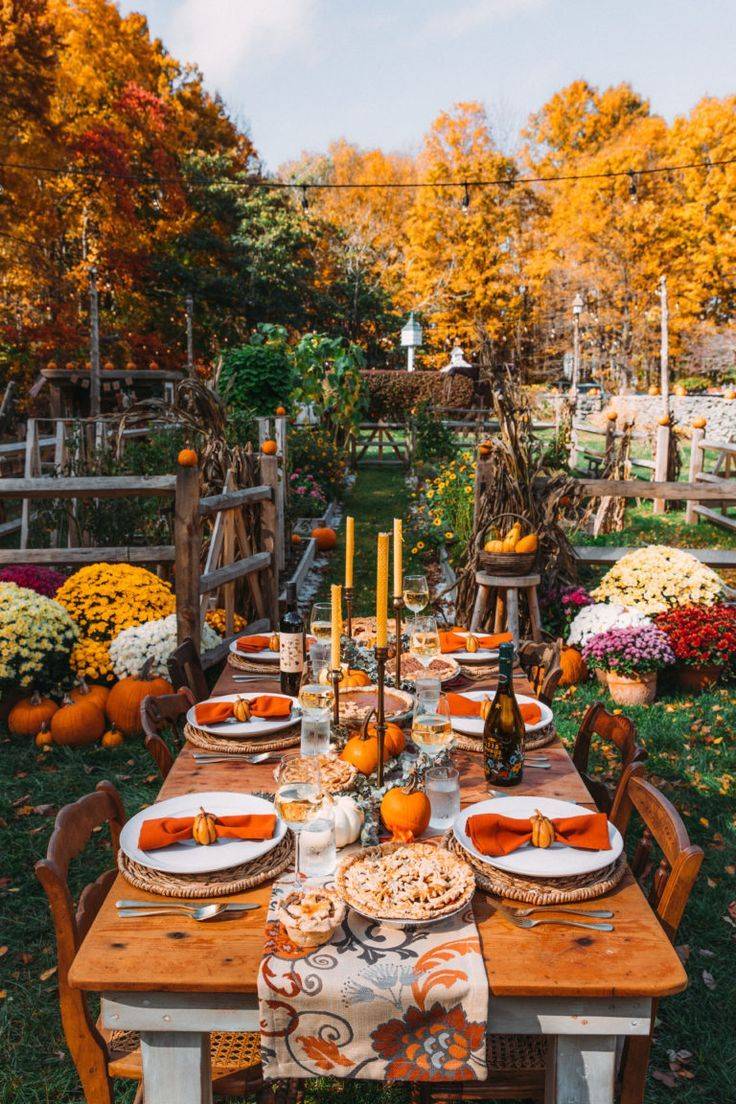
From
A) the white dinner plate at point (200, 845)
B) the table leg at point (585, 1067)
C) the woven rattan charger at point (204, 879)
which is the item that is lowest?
the table leg at point (585, 1067)

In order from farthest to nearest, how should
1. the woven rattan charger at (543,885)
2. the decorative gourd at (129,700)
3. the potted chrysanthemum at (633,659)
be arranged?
the potted chrysanthemum at (633,659) → the decorative gourd at (129,700) → the woven rattan charger at (543,885)

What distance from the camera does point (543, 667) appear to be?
3791mm

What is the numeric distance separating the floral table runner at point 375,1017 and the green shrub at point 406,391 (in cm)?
2345

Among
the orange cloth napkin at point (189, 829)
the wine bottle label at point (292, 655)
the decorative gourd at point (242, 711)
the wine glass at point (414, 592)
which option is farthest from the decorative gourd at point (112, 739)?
the orange cloth napkin at point (189, 829)

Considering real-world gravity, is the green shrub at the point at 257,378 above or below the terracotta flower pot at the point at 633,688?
above

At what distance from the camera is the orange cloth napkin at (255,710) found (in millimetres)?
2943

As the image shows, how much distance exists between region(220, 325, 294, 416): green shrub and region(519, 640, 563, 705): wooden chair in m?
8.91

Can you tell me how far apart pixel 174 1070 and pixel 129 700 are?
3.80 meters

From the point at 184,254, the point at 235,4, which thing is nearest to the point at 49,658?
the point at 235,4

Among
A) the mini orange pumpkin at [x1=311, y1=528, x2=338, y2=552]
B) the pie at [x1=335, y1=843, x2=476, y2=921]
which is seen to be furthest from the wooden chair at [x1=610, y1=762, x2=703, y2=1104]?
the mini orange pumpkin at [x1=311, y1=528, x2=338, y2=552]

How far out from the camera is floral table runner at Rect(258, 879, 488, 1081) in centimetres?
161

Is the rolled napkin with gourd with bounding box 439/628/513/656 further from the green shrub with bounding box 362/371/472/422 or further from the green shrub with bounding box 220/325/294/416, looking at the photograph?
the green shrub with bounding box 362/371/472/422

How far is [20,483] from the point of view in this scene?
5.75 metres

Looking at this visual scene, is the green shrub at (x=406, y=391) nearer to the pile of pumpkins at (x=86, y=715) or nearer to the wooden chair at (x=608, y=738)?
the pile of pumpkins at (x=86, y=715)
